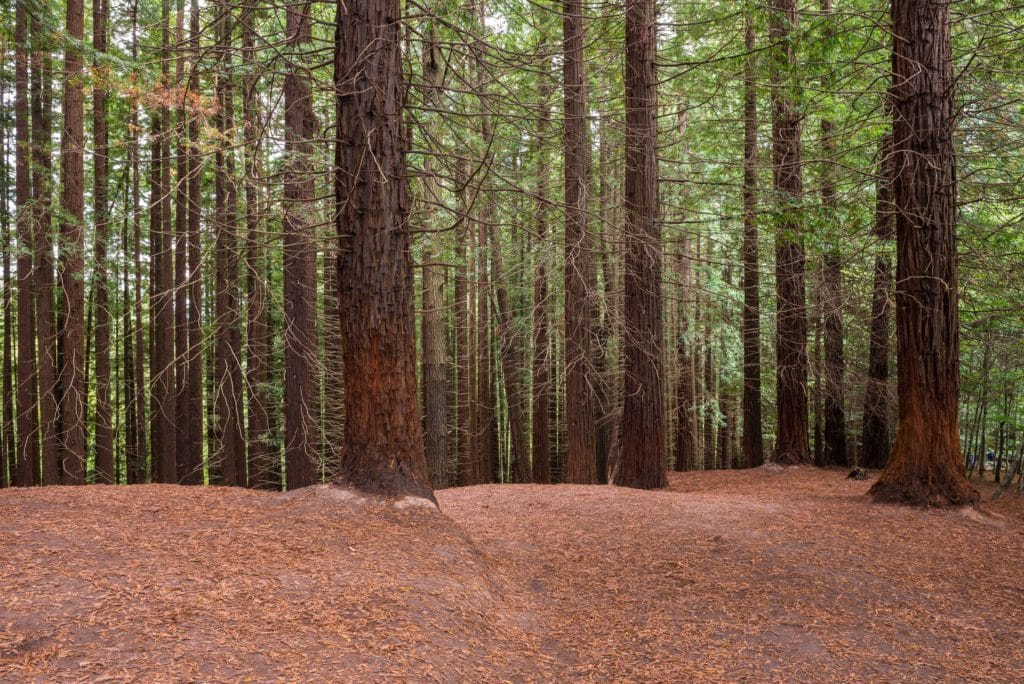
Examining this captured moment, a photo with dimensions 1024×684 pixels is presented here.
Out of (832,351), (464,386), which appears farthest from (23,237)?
(832,351)

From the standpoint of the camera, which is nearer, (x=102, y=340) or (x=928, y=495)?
(x=928, y=495)

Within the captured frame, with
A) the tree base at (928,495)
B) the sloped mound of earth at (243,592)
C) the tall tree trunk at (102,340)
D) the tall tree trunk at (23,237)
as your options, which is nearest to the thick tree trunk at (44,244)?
the tall tree trunk at (23,237)

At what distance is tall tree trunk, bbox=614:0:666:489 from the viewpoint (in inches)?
421

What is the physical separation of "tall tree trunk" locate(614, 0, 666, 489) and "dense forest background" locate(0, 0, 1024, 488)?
19 centimetres

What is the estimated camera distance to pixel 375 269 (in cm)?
629

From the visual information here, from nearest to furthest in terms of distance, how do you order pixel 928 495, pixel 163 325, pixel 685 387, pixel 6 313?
pixel 928 495, pixel 6 313, pixel 163 325, pixel 685 387

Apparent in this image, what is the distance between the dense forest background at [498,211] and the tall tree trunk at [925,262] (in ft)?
1.31

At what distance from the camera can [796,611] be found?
5.18 m

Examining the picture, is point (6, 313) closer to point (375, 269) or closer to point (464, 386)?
point (464, 386)

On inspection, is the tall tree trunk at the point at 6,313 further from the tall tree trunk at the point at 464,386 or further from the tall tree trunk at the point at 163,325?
the tall tree trunk at the point at 464,386

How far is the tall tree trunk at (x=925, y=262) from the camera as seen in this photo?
329 inches

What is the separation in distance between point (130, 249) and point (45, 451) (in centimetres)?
868

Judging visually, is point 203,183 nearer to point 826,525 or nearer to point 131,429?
point 131,429

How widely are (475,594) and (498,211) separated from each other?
9743mm
